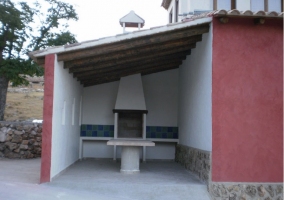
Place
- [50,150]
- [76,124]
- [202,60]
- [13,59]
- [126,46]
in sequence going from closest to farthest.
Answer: [50,150]
[126,46]
[202,60]
[76,124]
[13,59]

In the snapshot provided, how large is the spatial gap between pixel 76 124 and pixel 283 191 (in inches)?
267

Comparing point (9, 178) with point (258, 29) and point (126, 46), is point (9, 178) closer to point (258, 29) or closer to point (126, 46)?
point (126, 46)

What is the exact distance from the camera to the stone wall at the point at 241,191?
8172 mm

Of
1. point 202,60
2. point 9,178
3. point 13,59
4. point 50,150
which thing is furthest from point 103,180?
point 13,59

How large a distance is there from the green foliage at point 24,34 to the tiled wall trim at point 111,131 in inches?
178

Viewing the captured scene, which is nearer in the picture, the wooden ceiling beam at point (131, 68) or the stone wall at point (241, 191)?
the stone wall at point (241, 191)

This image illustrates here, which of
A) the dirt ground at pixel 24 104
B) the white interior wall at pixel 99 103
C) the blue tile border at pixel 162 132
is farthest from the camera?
the dirt ground at pixel 24 104

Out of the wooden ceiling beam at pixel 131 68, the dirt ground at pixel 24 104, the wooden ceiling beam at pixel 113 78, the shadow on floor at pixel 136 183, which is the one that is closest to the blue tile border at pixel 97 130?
the wooden ceiling beam at pixel 113 78

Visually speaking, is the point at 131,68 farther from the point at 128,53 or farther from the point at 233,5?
the point at 233,5

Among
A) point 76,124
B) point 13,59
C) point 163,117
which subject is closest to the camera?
point 76,124

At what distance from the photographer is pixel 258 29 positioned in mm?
8539

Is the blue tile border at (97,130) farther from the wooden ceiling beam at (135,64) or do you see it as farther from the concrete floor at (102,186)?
the concrete floor at (102,186)

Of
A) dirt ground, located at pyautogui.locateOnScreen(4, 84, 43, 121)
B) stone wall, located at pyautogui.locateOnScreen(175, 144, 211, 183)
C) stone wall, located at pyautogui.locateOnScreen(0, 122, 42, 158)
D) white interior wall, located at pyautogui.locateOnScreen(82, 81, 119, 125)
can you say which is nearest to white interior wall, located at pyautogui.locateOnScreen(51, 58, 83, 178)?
white interior wall, located at pyautogui.locateOnScreen(82, 81, 119, 125)

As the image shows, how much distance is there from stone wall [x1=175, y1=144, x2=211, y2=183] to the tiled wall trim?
86 centimetres
